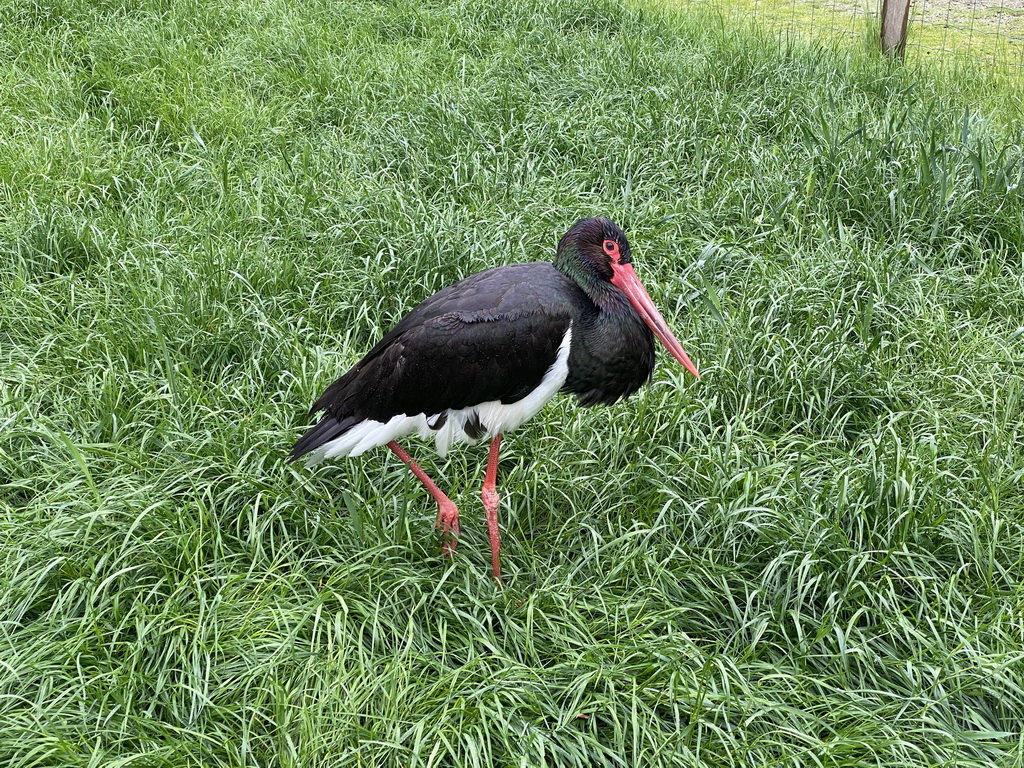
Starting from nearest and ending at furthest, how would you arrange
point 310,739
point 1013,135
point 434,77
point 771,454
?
point 310,739 → point 771,454 → point 1013,135 → point 434,77

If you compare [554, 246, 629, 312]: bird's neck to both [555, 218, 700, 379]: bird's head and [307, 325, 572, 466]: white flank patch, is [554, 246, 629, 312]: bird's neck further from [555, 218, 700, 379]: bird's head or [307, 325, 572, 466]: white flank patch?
[307, 325, 572, 466]: white flank patch

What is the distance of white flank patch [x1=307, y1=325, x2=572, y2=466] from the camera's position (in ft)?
8.01

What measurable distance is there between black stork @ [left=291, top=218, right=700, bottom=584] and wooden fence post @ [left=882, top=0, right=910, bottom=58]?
386cm

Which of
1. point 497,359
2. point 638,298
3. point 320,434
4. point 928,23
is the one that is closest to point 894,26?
point 928,23

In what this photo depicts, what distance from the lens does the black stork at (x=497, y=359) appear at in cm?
239

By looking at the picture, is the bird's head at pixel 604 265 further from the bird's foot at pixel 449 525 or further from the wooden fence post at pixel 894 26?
the wooden fence post at pixel 894 26

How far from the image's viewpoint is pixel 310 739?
6.20 ft

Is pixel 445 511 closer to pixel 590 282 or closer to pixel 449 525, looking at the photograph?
pixel 449 525

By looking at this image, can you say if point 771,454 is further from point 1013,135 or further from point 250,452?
point 1013,135

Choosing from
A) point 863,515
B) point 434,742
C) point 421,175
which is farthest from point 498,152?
point 434,742

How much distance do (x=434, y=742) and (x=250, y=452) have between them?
3.56 ft

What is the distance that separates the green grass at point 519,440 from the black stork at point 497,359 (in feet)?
0.73

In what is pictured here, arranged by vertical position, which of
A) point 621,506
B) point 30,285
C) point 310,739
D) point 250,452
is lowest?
point 621,506

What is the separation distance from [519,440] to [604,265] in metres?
0.72
